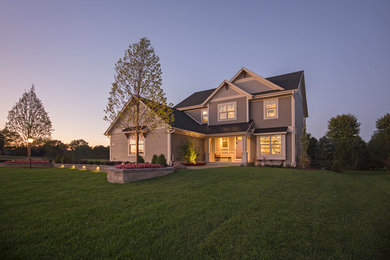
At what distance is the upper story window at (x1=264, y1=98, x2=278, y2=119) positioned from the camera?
1556cm

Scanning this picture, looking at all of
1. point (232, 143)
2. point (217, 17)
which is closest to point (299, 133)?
point (232, 143)

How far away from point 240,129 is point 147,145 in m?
7.66

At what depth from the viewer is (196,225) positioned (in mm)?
3662

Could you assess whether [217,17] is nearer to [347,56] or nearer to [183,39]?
[183,39]

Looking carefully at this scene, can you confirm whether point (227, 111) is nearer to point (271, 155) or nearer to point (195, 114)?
point (195, 114)

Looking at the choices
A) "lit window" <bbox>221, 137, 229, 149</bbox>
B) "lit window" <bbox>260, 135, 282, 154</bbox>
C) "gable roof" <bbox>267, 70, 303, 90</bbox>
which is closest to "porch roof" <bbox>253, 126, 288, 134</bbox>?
"lit window" <bbox>260, 135, 282, 154</bbox>

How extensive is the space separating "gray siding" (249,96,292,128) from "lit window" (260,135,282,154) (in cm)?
97

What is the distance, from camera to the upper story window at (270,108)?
1556 cm

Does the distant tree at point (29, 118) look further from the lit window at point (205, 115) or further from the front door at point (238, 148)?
the front door at point (238, 148)

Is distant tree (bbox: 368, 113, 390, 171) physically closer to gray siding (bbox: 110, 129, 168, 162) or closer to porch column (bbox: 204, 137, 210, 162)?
porch column (bbox: 204, 137, 210, 162)

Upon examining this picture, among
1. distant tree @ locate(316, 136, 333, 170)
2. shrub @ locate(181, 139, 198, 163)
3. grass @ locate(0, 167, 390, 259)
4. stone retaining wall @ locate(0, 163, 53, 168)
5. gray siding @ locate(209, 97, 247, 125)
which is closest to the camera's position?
grass @ locate(0, 167, 390, 259)

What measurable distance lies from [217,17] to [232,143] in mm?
12941

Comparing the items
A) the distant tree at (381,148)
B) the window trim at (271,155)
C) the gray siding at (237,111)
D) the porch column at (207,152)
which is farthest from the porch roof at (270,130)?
the distant tree at (381,148)

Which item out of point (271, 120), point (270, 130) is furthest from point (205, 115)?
point (270, 130)
